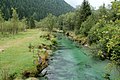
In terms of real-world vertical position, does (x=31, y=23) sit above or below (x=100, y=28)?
above

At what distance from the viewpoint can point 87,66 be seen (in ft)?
144

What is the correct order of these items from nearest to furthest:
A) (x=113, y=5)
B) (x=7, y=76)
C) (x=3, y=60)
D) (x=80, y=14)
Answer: (x=113, y=5) < (x=7, y=76) < (x=3, y=60) < (x=80, y=14)

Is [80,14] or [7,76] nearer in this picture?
[7,76]

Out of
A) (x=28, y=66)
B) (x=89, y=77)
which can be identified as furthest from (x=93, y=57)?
(x=28, y=66)

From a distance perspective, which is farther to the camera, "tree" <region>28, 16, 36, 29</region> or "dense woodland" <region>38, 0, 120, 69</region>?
"tree" <region>28, 16, 36, 29</region>

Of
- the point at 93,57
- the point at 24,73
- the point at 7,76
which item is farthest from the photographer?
the point at 93,57

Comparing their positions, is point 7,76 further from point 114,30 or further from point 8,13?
point 8,13

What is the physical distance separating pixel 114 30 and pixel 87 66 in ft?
119

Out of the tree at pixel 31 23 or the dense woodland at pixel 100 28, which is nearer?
the dense woodland at pixel 100 28

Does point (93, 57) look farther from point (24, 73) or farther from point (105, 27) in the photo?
point (105, 27)

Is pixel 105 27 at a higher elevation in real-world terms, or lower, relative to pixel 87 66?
higher

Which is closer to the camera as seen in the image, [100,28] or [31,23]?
[100,28]

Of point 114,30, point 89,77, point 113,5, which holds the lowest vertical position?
point 89,77

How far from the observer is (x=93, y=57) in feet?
180
